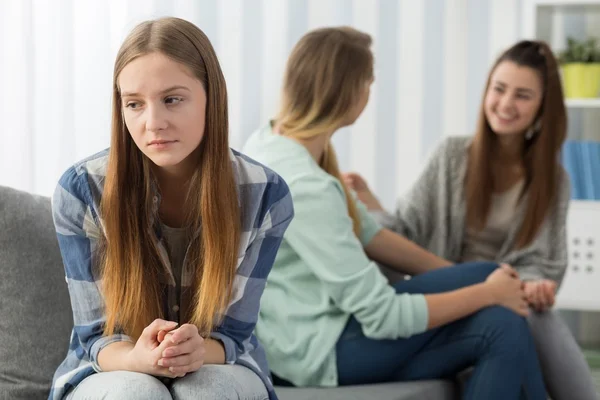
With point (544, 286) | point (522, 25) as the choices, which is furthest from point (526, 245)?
point (522, 25)

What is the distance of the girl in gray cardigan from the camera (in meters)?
2.51

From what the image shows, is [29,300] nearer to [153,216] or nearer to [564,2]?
[153,216]

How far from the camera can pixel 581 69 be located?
12.0 feet

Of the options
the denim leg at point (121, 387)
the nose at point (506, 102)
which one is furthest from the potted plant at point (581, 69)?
the denim leg at point (121, 387)

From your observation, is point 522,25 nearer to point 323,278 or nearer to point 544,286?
point 544,286

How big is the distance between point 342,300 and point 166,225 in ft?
1.67

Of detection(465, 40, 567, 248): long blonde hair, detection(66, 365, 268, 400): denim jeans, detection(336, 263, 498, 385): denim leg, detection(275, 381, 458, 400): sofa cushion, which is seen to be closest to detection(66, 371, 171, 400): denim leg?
detection(66, 365, 268, 400): denim jeans

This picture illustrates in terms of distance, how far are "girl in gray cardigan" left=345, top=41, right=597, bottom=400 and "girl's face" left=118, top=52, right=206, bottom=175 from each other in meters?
1.17

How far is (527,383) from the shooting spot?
2021mm

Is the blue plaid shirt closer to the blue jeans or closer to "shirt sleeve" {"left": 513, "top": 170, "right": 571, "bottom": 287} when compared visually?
the blue jeans

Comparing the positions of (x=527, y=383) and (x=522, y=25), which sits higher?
(x=522, y=25)

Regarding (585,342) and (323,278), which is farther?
(585,342)

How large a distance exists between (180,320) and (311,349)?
18.4 inches

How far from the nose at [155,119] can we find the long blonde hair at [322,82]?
0.59m
